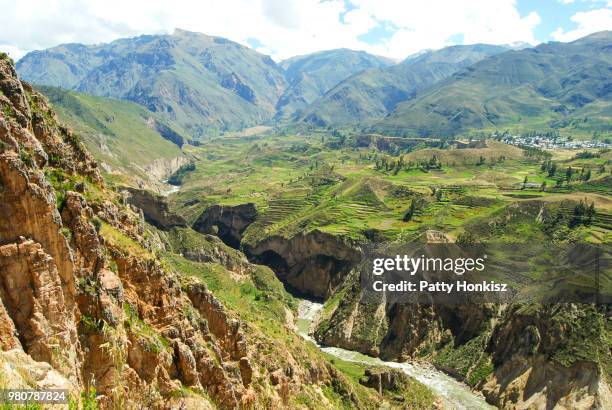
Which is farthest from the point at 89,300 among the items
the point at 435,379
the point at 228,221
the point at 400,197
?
the point at 228,221

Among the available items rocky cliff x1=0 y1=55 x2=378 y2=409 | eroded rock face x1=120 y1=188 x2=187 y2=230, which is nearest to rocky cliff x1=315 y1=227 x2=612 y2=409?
rocky cliff x1=0 y1=55 x2=378 y2=409

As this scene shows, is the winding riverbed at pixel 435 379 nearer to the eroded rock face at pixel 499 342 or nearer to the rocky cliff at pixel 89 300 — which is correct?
the eroded rock face at pixel 499 342

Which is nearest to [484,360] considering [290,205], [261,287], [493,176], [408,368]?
[408,368]

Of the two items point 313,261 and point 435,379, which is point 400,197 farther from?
point 435,379

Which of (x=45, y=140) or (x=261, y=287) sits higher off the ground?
(x=45, y=140)

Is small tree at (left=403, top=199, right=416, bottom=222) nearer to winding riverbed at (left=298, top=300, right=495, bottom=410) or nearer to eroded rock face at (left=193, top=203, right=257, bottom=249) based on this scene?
winding riverbed at (left=298, top=300, right=495, bottom=410)

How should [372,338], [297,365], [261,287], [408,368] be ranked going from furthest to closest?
[261,287], [372,338], [408,368], [297,365]

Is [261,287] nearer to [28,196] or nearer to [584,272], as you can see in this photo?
[584,272]
